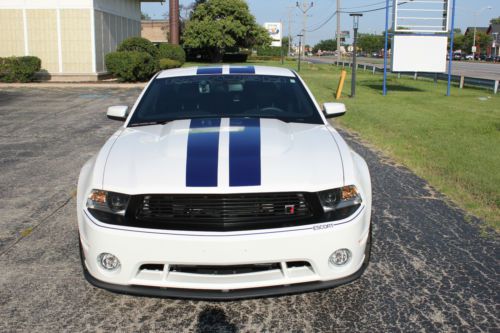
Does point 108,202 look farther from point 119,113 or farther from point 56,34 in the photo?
point 56,34

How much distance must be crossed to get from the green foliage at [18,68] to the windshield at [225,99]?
2127 centimetres

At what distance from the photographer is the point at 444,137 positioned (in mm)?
10188

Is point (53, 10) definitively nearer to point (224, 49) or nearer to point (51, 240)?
point (51, 240)

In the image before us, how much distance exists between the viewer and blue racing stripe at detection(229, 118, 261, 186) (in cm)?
324

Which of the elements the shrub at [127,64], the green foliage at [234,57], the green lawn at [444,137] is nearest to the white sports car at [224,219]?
the green lawn at [444,137]

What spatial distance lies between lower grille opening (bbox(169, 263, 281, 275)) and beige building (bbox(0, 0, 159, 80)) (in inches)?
951

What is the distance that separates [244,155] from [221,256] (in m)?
0.72

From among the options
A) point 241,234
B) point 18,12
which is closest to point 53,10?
point 18,12

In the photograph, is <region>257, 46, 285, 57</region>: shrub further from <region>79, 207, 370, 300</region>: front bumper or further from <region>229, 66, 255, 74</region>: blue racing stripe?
<region>79, 207, 370, 300</region>: front bumper

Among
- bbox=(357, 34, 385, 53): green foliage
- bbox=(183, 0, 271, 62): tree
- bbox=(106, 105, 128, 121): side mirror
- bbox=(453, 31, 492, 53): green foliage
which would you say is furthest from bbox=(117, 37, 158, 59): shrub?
bbox=(357, 34, 385, 53): green foliage

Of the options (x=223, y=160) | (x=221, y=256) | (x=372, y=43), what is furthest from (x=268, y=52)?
(x=221, y=256)

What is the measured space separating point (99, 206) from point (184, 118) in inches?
55.0

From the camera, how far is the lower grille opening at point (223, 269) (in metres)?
3.13

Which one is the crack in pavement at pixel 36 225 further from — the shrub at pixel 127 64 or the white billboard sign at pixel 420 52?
the shrub at pixel 127 64
